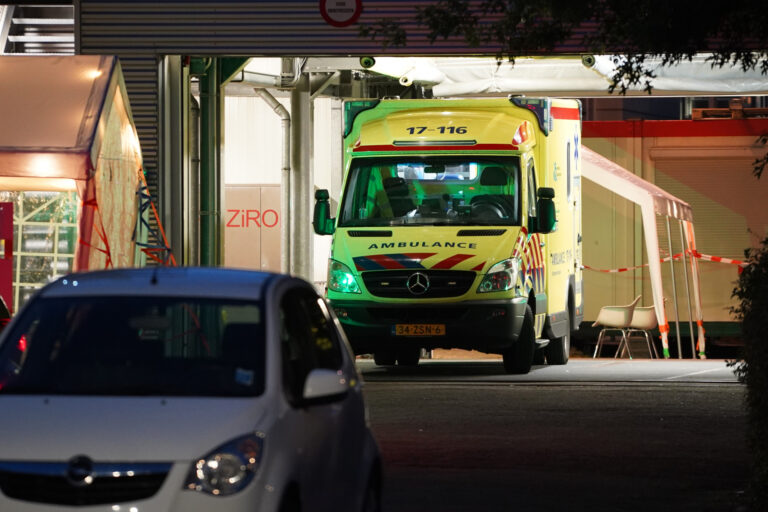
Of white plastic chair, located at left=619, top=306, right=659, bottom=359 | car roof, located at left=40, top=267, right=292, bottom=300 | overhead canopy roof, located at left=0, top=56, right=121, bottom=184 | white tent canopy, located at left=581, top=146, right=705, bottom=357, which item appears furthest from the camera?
white plastic chair, located at left=619, top=306, right=659, bottom=359

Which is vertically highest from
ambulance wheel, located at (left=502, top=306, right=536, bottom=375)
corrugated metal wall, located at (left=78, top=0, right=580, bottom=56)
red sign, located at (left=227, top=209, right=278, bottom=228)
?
corrugated metal wall, located at (left=78, top=0, right=580, bottom=56)

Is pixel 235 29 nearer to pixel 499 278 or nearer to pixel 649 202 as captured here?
pixel 499 278

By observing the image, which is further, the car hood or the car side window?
the car side window

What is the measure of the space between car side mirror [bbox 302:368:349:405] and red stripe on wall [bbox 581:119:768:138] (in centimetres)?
1937

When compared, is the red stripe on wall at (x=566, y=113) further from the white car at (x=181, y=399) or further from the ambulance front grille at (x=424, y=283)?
the white car at (x=181, y=399)

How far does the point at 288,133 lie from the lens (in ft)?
95.7

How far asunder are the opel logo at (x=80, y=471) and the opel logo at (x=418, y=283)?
11.8m

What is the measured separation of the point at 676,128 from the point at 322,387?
65.3 ft

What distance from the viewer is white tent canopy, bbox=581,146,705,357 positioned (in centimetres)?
2397

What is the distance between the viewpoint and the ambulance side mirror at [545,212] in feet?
61.5

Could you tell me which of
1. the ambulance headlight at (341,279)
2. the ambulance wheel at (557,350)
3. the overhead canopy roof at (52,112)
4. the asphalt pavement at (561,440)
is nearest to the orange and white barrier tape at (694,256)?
the ambulance wheel at (557,350)

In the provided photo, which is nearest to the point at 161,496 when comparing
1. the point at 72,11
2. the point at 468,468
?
the point at 468,468

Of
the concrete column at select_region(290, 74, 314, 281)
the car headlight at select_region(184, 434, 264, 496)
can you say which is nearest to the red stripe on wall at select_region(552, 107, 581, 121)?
the concrete column at select_region(290, 74, 314, 281)

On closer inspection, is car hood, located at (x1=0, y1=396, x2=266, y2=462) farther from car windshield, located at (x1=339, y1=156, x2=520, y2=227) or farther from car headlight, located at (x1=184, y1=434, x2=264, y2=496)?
car windshield, located at (x1=339, y1=156, x2=520, y2=227)
